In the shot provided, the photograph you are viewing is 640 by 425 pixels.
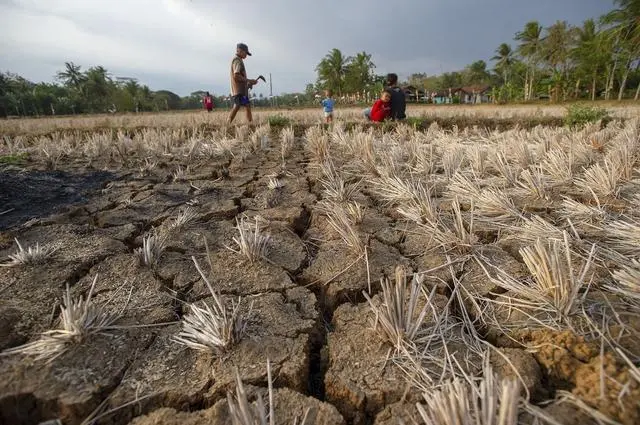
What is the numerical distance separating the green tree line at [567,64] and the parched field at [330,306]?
29.7 meters

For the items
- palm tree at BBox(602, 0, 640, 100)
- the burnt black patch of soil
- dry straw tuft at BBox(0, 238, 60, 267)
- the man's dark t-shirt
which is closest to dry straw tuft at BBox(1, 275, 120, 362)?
dry straw tuft at BBox(0, 238, 60, 267)

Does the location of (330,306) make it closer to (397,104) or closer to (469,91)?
(397,104)

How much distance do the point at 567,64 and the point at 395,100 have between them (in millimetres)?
41393

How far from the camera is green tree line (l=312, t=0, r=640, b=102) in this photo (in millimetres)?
24062

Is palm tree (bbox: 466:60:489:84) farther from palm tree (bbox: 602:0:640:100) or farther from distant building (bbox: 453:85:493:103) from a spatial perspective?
palm tree (bbox: 602:0:640:100)

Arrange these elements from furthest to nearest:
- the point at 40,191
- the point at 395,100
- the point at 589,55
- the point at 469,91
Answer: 1. the point at 469,91
2. the point at 589,55
3. the point at 395,100
4. the point at 40,191

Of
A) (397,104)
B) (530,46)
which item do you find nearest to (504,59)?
(530,46)

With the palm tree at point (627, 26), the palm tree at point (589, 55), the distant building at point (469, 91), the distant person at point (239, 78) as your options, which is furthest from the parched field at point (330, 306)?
the distant building at point (469, 91)

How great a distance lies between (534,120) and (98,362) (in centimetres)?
807

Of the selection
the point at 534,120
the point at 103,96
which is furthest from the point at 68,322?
the point at 103,96

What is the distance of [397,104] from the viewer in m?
6.92

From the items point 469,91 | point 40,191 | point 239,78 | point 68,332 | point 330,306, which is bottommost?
point 330,306

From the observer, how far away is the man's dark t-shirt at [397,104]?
6.86 metres

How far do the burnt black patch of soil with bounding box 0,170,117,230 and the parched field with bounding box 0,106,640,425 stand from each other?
0.03 metres
